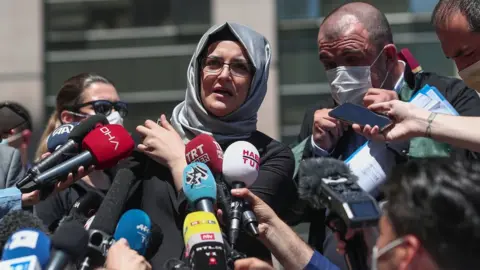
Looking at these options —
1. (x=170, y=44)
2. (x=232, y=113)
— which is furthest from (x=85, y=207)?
(x=170, y=44)

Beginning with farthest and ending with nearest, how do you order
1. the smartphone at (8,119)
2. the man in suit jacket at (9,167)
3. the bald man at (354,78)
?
1. the smartphone at (8,119)
2. the man in suit jacket at (9,167)
3. the bald man at (354,78)

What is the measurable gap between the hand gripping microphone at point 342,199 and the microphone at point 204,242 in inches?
12.2

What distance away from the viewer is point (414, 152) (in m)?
4.12

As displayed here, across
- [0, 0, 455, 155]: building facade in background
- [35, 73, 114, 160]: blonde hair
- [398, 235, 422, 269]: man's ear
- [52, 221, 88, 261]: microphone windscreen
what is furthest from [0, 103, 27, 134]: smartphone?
[0, 0, 455, 155]: building facade in background

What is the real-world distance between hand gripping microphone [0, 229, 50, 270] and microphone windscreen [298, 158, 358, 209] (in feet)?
2.55

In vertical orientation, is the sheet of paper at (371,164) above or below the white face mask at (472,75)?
below

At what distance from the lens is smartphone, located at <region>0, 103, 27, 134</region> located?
636 centimetres

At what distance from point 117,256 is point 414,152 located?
4.35 ft

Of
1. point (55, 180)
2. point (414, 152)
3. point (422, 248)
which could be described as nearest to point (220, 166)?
point (55, 180)

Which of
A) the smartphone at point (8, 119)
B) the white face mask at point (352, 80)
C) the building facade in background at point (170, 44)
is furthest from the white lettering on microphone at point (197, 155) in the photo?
the building facade in background at point (170, 44)

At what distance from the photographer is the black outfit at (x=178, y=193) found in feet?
13.1

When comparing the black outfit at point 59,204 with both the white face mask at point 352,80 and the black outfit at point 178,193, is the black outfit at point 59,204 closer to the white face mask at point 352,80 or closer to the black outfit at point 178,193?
the black outfit at point 178,193

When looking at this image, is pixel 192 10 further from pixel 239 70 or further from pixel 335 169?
pixel 335 169

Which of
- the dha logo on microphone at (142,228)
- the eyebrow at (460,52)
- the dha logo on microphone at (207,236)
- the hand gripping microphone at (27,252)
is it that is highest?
the eyebrow at (460,52)
